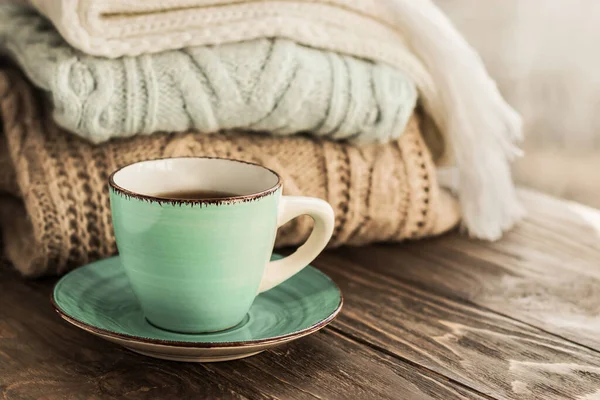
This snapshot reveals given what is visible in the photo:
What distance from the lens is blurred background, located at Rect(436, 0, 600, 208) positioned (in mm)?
855

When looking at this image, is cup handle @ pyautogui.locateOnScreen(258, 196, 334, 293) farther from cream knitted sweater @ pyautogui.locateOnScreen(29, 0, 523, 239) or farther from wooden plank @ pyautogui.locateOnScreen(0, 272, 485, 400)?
cream knitted sweater @ pyautogui.locateOnScreen(29, 0, 523, 239)

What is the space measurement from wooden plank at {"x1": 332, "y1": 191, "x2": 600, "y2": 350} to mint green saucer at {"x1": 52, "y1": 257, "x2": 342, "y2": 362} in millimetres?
140

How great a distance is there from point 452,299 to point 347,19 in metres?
0.27

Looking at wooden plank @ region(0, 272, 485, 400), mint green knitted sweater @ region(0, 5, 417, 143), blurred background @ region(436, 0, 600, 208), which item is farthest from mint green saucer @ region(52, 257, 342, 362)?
blurred background @ region(436, 0, 600, 208)

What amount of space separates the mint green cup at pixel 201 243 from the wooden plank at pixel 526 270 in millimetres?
178

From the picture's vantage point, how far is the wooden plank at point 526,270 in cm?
56

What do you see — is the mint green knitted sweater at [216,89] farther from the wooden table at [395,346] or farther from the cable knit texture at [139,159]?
the wooden table at [395,346]

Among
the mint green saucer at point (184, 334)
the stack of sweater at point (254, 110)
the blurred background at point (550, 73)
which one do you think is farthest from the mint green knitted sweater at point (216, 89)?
the blurred background at point (550, 73)

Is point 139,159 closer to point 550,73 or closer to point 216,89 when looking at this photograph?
point 216,89

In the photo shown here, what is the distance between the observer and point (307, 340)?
1.59ft

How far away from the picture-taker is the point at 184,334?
1.52 ft

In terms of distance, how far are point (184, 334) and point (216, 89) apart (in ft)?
0.71

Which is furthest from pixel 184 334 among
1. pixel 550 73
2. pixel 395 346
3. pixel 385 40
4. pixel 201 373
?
pixel 550 73

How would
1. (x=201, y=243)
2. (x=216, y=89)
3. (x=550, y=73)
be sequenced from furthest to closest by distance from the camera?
(x=550, y=73) → (x=216, y=89) → (x=201, y=243)
